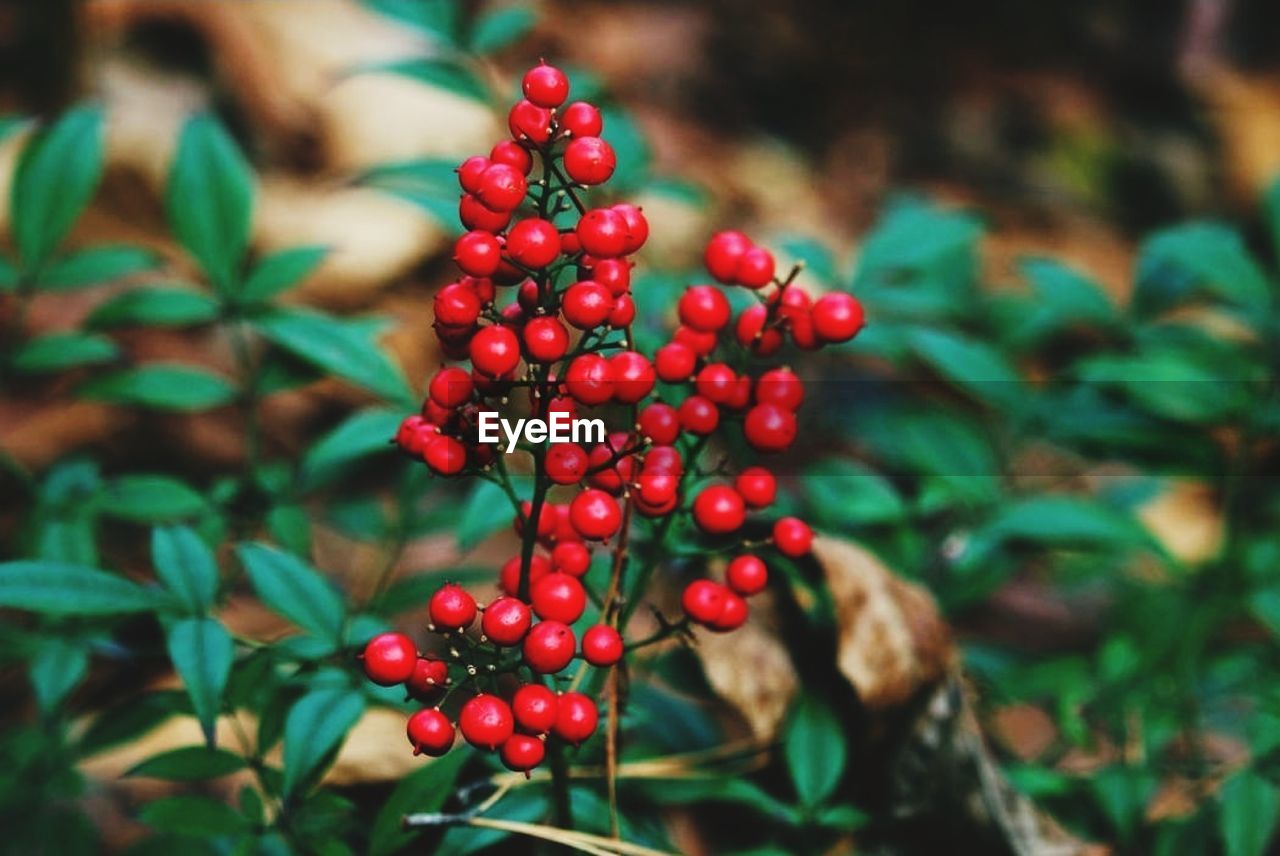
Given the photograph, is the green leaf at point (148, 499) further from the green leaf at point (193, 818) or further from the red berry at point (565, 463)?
the red berry at point (565, 463)

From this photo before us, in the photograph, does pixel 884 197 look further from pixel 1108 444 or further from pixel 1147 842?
pixel 1147 842

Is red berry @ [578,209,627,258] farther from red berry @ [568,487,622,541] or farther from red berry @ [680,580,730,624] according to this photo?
red berry @ [680,580,730,624]

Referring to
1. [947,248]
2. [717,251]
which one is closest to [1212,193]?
[947,248]

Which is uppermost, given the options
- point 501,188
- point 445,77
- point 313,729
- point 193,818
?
point 445,77

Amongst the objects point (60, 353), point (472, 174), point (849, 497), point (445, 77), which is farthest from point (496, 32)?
point (472, 174)

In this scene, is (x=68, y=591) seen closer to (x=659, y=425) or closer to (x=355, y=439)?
(x=355, y=439)
